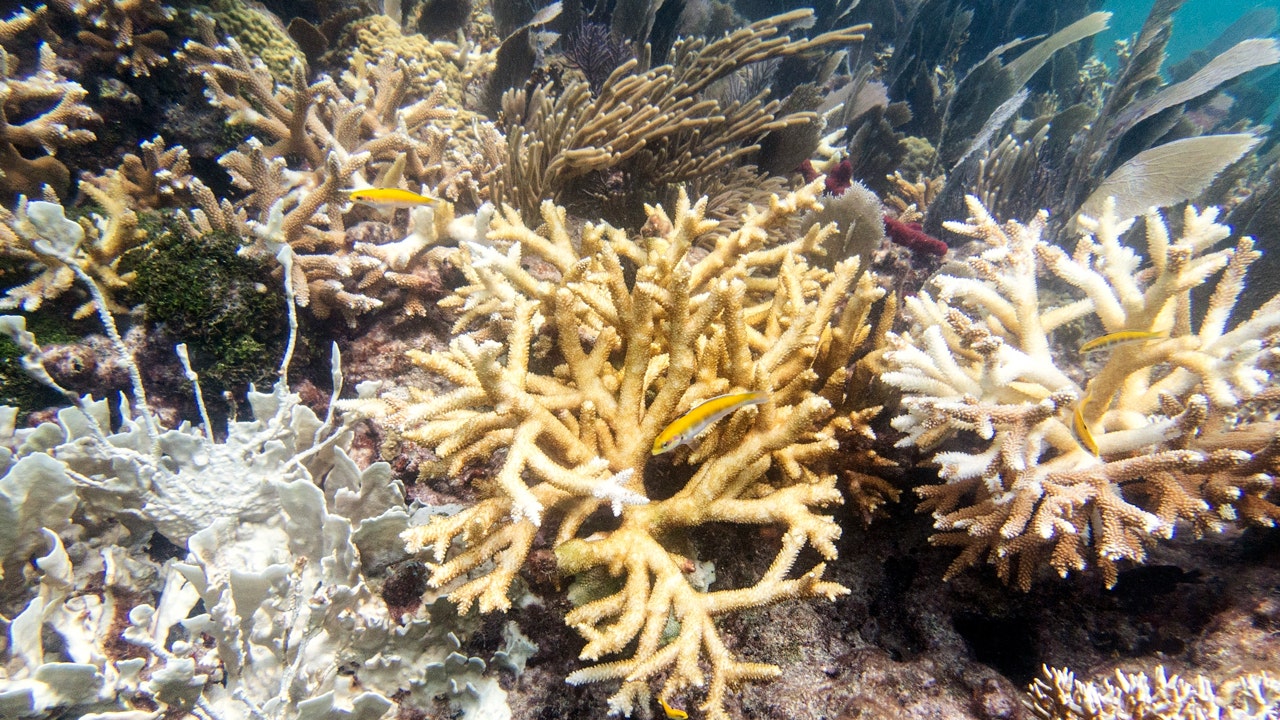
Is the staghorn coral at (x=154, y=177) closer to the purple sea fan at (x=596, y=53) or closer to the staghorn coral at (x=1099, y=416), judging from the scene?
the purple sea fan at (x=596, y=53)

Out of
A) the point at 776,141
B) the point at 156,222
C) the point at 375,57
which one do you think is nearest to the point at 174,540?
the point at 156,222

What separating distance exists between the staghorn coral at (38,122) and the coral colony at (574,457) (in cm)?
2

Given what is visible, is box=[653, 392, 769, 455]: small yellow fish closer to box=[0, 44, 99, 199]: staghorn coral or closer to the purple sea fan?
box=[0, 44, 99, 199]: staghorn coral

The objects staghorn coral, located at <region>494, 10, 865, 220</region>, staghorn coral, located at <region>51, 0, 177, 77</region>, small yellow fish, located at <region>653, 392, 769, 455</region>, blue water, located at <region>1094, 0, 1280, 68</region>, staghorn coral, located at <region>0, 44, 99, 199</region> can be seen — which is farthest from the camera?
blue water, located at <region>1094, 0, 1280, 68</region>

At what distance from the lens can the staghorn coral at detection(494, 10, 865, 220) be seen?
3.35 metres

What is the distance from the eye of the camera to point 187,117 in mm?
3719

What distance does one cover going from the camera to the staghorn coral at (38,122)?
3078mm

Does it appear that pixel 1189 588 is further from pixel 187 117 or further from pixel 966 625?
pixel 187 117

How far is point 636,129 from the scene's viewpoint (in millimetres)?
3387

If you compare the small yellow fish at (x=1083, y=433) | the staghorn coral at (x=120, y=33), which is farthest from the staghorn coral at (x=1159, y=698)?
the staghorn coral at (x=120, y=33)

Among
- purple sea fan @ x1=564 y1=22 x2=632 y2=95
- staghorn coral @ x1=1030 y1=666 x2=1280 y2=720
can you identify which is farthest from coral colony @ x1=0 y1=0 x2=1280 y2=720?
purple sea fan @ x1=564 y1=22 x2=632 y2=95

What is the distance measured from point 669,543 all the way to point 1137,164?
6265 mm

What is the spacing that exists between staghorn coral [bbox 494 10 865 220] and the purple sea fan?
168 centimetres

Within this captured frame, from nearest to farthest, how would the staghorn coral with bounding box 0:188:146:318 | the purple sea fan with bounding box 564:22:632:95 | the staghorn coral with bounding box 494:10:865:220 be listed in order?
the staghorn coral with bounding box 0:188:146:318, the staghorn coral with bounding box 494:10:865:220, the purple sea fan with bounding box 564:22:632:95
